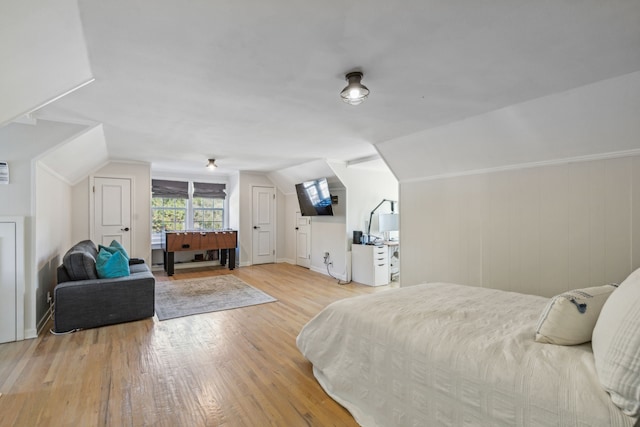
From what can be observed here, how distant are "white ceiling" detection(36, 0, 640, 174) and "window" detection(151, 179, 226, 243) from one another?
4.00m

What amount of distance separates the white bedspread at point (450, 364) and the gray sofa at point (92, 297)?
7.20 feet

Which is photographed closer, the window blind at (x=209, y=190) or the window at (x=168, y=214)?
the window at (x=168, y=214)

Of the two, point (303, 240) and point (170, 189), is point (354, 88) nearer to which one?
point (303, 240)

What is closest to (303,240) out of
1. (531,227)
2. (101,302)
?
(101,302)

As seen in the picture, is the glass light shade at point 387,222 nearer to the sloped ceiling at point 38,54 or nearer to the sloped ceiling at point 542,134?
the sloped ceiling at point 542,134

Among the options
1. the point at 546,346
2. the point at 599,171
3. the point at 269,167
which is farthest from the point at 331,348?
the point at 269,167

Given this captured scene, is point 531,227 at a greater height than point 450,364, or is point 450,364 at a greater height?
point 531,227

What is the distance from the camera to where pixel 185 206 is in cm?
715

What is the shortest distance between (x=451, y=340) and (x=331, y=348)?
895mm

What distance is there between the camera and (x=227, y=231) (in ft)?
21.7

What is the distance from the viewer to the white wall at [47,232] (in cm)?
307

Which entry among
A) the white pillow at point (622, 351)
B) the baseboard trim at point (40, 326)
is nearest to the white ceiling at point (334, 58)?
the white pillow at point (622, 351)

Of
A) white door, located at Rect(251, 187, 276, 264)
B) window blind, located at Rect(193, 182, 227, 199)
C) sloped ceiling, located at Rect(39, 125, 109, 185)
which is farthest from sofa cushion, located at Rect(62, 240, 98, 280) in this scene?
window blind, located at Rect(193, 182, 227, 199)

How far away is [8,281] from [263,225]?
4.69 meters
